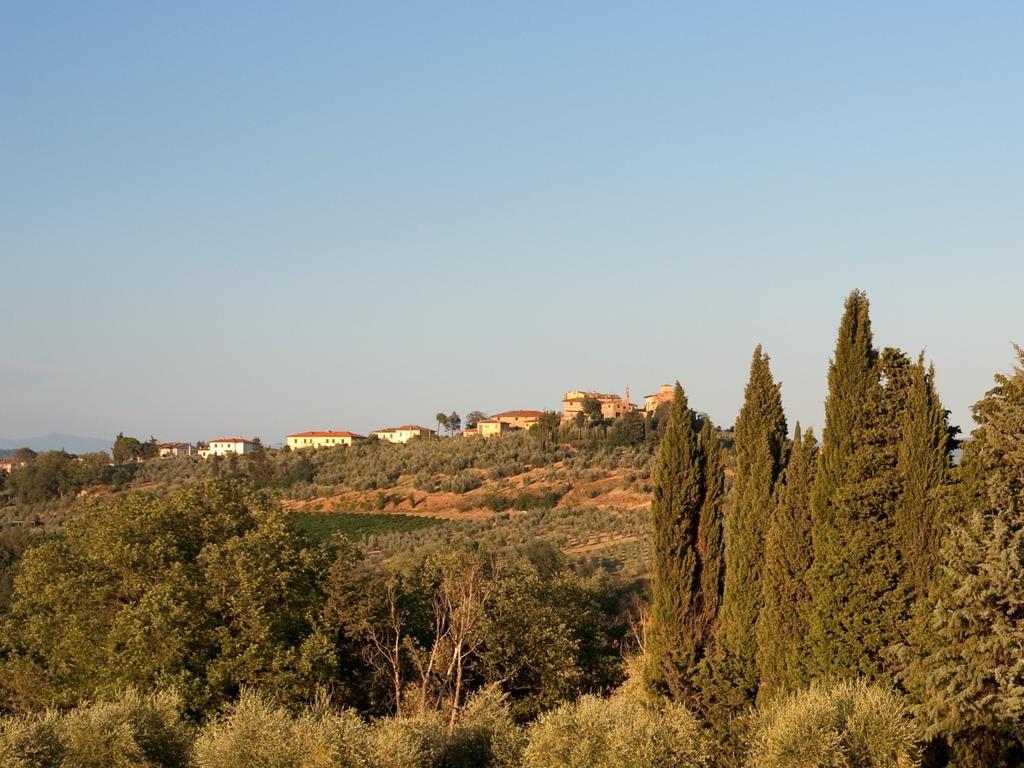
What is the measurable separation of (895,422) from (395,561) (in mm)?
25292

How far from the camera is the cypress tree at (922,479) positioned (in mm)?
18688

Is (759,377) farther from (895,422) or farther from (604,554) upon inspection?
(604,554)

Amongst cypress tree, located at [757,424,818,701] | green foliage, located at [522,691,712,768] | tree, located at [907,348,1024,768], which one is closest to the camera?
green foliage, located at [522,691,712,768]

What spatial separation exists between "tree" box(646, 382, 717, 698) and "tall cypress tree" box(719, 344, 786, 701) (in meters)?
0.69

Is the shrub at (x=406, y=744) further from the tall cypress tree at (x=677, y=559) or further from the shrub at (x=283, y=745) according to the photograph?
the tall cypress tree at (x=677, y=559)

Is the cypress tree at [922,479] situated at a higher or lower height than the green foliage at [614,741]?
higher

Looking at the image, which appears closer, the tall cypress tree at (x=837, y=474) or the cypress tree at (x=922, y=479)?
the cypress tree at (x=922, y=479)

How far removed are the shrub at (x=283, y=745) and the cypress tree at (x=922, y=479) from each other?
10.4 metres

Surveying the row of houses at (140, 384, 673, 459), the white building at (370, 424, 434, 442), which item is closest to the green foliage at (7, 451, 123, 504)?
the row of houses at (140, 384, 673, 459)

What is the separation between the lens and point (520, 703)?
29.8 meters

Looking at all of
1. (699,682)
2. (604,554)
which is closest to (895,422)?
(699,682)

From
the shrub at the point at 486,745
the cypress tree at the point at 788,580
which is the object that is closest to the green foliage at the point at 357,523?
the cypress tree at the point at 788,580

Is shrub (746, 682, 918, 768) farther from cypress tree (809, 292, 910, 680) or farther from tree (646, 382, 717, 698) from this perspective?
tree (646, 382, 717, 698)

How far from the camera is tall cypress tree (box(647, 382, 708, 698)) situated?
75.3 ft
